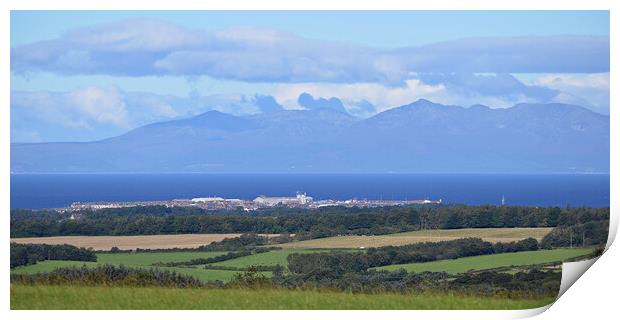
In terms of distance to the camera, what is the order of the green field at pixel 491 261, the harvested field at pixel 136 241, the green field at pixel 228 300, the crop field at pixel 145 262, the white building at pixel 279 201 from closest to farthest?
the green field at pixel 228 300 < the crop field at pixel 145 262 < the green field at pixel 491 261 < the harvested field at pixel 136 241 < the white building at pixel 279 201

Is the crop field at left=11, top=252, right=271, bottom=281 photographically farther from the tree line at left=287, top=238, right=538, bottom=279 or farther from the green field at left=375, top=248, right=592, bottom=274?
the green field at left=375, top=248, right=592, bottom=274

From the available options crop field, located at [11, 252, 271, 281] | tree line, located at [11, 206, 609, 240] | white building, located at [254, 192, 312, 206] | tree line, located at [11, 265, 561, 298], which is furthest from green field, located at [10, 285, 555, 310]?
white building, located at [254, 192, 312, 206]

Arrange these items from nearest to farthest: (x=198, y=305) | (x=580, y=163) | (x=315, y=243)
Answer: (x=198, y=305)
(x=315, y=243)
(x=580, y=163)

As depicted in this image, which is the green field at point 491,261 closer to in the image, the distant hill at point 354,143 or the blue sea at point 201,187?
the blue sea at point 201,187

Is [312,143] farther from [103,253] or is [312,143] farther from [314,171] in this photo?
[103,253]

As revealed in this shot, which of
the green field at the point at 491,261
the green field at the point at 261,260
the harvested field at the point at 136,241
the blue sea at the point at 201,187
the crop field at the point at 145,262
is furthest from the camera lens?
the blue sea at the point at 201,187

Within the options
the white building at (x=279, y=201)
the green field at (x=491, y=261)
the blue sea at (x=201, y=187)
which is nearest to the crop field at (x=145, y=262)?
the blue sea at (x=201, y=187)
